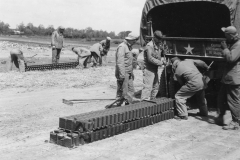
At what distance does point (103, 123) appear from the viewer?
577 cm

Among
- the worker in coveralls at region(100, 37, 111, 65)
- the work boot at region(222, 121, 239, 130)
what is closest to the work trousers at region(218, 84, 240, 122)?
the work boot at region(222, 121, 239, 130)

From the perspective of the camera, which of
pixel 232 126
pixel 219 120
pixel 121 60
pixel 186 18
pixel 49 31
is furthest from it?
pixel 49 31

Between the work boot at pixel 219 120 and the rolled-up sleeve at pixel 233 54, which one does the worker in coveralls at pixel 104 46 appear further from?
the rolled-up sleeve at pixel 233 54

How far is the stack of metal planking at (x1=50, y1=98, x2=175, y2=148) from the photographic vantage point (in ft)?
17.7

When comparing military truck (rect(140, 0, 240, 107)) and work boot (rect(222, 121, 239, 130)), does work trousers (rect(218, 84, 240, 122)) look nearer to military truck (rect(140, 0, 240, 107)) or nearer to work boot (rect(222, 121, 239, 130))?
work boot (rect(222, 121, 239, 130))

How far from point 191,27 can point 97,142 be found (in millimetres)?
6417

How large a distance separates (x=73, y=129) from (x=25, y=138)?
912 millimetres

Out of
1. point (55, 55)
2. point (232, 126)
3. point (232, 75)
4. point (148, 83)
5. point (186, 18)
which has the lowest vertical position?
point (232, 126)

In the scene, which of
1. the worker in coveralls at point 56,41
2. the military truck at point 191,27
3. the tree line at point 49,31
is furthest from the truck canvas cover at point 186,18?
the tree line at point 49,31

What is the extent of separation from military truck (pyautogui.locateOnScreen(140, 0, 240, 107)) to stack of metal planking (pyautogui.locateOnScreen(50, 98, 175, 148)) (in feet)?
5.28

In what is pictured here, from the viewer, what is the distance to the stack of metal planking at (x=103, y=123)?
541cm

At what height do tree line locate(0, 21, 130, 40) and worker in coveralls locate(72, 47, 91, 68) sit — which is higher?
tree line locate(0, 21, 130, 40)

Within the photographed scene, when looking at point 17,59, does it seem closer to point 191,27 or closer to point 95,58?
point 95,58

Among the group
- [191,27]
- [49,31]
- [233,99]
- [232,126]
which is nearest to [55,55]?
[191,27]
